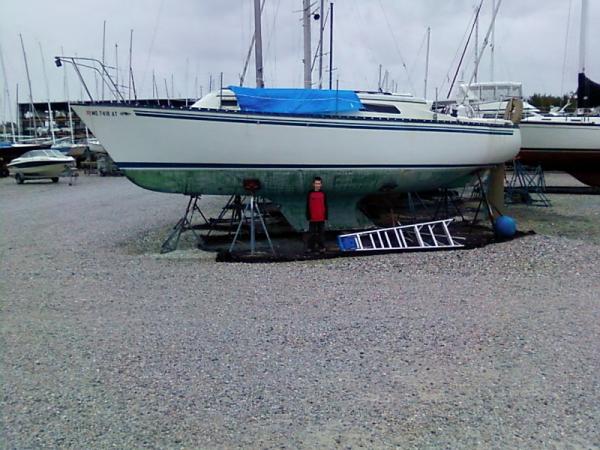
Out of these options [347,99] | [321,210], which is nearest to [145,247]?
[321,210]

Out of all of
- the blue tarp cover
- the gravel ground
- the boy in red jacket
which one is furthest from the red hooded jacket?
the blue tarp cover

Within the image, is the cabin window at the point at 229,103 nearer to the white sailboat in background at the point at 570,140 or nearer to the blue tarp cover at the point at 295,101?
the blue tarp cover at the point at 295,101

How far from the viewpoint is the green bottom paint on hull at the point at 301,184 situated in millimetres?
9305

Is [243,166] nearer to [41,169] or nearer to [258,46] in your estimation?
[258,46]

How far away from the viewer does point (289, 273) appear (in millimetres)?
7496

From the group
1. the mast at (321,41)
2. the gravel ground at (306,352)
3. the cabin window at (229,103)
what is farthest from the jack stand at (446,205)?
the cabin window at (229,103)

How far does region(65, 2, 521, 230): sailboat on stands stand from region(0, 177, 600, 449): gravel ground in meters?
1.74

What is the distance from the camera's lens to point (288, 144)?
941 centimetres

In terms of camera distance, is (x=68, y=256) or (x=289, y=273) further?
(x=68, y=256)

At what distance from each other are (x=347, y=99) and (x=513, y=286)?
490cm

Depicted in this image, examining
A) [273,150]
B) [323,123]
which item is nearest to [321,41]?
[323,123]

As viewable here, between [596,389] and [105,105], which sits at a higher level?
[105,105]

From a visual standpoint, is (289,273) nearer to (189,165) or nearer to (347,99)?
(189,165)

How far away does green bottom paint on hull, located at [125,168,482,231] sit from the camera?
930 centimetres
